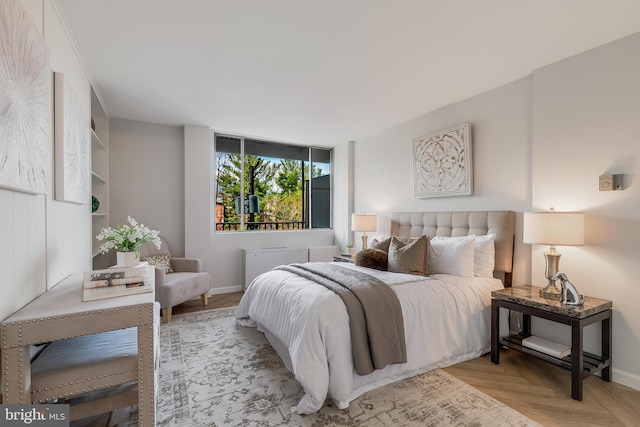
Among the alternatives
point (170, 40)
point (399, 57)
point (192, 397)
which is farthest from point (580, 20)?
point (192, 397)

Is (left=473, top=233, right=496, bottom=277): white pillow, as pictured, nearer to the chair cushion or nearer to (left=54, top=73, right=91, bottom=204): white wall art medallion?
the chair cushion

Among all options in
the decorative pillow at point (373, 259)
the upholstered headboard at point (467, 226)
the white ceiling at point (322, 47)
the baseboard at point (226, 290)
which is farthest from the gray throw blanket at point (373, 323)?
the baseboard at point (226, 290)

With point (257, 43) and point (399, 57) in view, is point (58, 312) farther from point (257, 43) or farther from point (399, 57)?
point (399, 57)

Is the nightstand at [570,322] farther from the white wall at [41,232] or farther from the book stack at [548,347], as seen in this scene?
the white wall at [41,232]

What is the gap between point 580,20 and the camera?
2.00 m

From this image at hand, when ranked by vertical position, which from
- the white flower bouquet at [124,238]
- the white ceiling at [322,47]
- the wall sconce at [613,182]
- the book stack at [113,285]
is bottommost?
the book stack at [113,285]

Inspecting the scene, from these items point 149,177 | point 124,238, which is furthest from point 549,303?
point 149,177

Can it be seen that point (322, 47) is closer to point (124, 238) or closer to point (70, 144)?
point (70, 144)

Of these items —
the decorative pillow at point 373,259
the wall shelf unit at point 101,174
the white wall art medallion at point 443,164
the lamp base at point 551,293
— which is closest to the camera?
the lamp base at point 551,293

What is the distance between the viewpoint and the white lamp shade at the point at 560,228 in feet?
7.37

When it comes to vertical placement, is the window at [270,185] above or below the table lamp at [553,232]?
above

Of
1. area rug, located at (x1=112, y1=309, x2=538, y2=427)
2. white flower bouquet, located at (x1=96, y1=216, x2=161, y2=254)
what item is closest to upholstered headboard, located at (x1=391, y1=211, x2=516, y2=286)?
area rug, located at (x1=112, y1=309, x2=538, y2=427)

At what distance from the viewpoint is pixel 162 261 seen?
3965mm

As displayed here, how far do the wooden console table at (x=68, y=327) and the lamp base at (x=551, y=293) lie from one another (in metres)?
2.82
